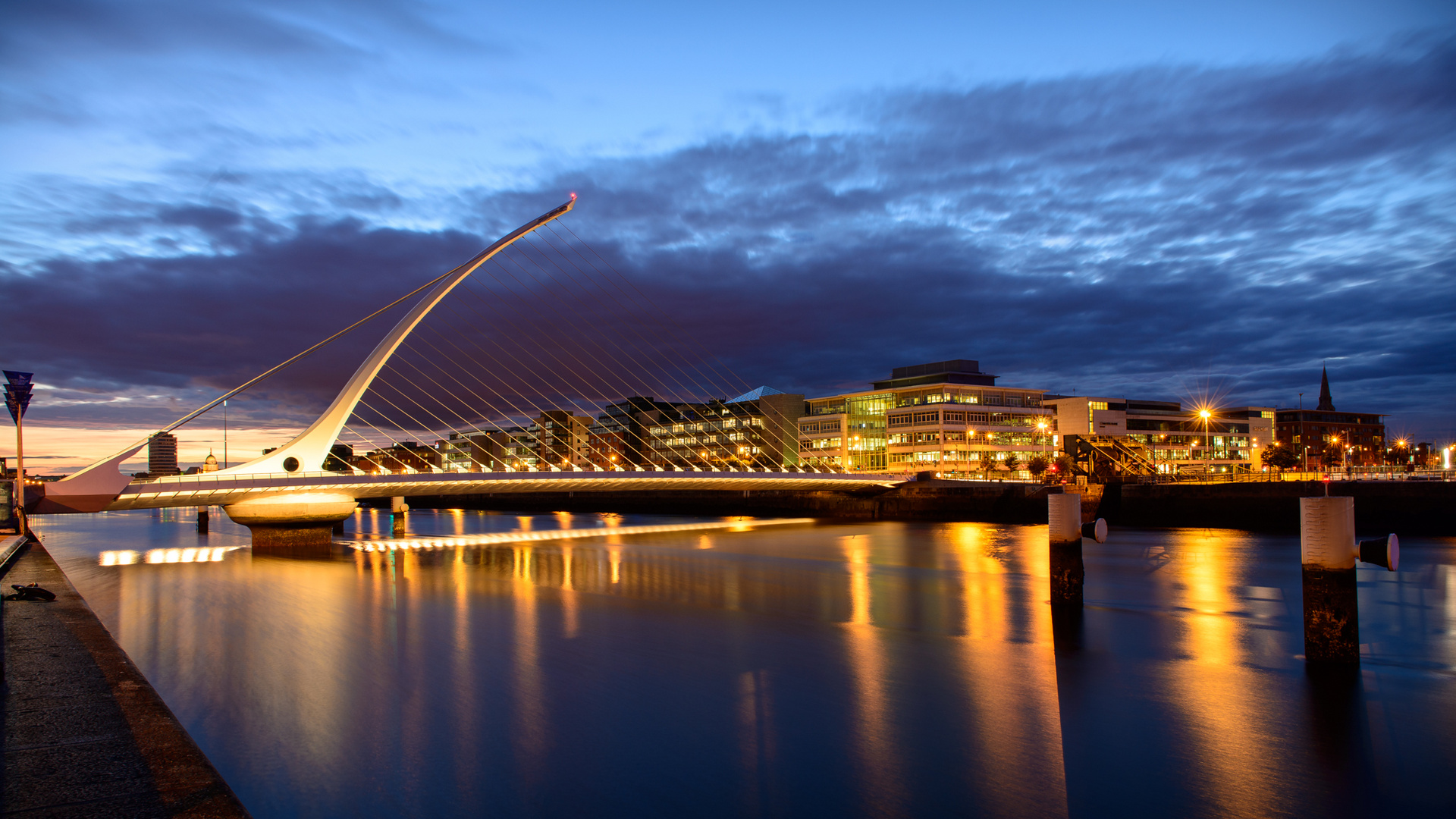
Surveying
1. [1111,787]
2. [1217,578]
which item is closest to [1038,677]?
[1111,787]

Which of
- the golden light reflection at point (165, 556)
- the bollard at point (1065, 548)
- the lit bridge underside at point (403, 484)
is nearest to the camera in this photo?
the bollard at point (1065, 548)

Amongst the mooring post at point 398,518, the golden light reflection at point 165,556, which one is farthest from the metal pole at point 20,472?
the mooring post at point 398,518

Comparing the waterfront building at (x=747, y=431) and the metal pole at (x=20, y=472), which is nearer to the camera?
the metal pole at (x=20, y=472)

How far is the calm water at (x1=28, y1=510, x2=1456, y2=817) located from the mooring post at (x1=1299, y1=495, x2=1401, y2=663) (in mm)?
527

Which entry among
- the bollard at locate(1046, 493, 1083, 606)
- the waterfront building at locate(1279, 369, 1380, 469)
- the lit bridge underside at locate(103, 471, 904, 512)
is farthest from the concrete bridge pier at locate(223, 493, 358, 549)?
the waterfront building at locate(1279, 369, 1380, 469)

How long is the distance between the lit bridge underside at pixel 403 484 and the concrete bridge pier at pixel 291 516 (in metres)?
0.49

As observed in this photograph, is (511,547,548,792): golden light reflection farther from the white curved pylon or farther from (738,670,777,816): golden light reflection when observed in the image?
the white curved pylon

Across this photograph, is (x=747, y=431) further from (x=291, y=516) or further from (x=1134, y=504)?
(x=291, y=516)

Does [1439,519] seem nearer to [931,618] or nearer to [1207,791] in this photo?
[931,618]

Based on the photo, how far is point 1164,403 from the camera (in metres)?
102

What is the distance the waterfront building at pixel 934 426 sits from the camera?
8431cm

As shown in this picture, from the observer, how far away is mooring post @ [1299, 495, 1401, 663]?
9.38 metres

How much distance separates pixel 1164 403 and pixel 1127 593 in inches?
3706

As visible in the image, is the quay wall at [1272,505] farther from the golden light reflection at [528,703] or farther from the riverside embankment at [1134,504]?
the golden light reflection at [528,703]
